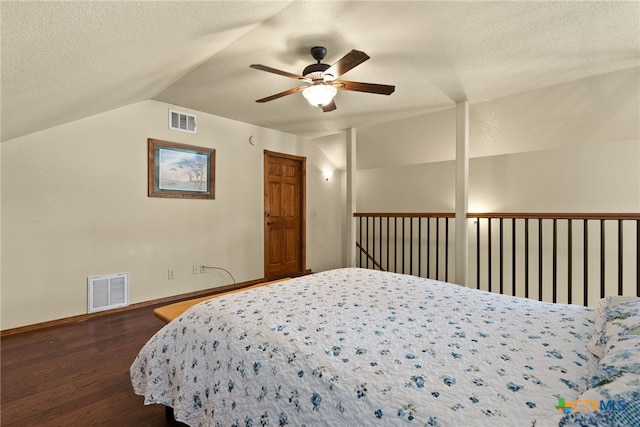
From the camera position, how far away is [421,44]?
83.4 inches

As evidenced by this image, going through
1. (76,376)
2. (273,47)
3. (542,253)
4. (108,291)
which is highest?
(273,47)

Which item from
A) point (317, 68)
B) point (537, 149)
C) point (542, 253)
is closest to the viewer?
point (317, 68)

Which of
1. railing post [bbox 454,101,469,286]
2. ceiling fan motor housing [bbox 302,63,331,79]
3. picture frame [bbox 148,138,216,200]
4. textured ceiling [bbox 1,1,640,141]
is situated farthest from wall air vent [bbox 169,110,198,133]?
railing post [bbox 454,101,469,286]

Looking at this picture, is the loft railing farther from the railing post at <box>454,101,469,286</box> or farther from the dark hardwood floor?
the dark hardwood floor

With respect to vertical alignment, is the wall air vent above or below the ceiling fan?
above

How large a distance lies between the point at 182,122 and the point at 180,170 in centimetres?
58

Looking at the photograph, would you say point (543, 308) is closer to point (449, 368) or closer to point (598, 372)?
point (598, 372)

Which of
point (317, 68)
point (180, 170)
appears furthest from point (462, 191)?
point (180, 170)

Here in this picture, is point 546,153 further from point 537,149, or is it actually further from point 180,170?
point 180,170

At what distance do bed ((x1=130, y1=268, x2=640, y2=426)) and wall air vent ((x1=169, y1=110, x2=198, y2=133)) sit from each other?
107 inches

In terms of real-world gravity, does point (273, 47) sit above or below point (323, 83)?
above

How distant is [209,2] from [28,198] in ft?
8.22

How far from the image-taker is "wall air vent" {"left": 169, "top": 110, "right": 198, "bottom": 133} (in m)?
3.40

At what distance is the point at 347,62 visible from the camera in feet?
6.11
